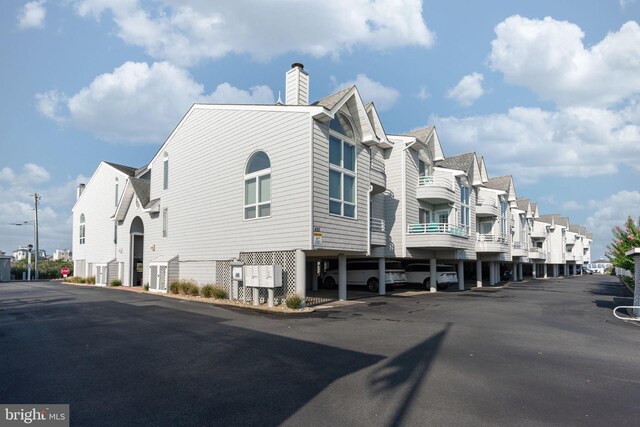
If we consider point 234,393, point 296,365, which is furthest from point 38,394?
point 296,365

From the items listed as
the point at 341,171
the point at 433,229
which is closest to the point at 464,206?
the point at 433,229

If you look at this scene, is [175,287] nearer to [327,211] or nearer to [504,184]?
[327,211]

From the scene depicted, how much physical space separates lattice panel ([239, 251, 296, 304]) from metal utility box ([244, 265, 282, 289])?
0.59m

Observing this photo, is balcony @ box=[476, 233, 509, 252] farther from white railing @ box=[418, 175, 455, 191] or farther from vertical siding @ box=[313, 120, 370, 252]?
vertical siding @ box=[313, 120, 370, 252]

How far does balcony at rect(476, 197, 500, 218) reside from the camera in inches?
1346

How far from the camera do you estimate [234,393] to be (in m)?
5.86

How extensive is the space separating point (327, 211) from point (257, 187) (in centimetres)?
376

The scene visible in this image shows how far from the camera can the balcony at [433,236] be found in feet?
77.9

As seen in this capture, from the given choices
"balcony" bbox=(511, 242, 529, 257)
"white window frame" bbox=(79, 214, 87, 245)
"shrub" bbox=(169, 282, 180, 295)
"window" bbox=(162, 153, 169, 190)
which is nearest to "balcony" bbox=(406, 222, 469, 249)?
"shrub" bbox=(169, 282, 180, 295)

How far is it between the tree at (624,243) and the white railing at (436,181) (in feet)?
32.2

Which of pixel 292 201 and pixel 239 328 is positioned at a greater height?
pixel 292 201

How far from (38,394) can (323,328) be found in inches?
276

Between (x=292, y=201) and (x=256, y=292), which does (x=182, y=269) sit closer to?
(x=256, y=292)

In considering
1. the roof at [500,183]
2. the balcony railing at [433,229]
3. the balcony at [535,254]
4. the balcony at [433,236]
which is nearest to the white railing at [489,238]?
the roof at [500,183]
